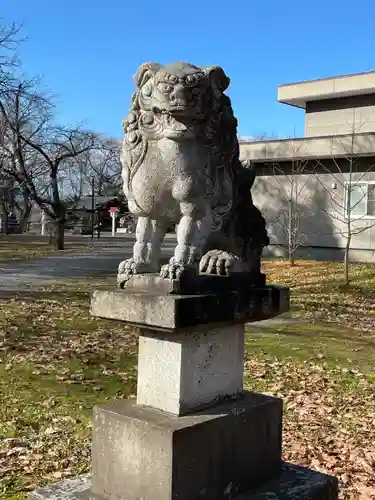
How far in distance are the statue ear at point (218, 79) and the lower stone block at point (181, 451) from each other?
6.02ft

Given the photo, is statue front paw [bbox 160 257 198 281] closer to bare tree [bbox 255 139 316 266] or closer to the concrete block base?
the concrete block base

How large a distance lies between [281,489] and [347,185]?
1779 centimetres

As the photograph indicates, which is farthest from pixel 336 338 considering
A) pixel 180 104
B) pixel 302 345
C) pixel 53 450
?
pixel 180 104

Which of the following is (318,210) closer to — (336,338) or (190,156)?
(336,338)

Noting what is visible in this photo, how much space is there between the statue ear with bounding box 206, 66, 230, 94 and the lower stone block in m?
1.84

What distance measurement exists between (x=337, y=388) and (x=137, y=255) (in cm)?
449

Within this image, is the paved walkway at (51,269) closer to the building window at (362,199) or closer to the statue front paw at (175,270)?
the building window at (362,199)

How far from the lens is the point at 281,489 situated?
3367 mm

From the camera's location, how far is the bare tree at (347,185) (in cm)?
2030

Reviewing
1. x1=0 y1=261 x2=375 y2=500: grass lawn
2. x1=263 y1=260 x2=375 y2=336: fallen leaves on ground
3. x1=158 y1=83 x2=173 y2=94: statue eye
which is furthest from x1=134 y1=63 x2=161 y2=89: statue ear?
x1=263 y1=260 x2=375 y2=336: fallen leaves on ground

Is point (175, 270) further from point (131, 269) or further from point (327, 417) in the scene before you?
point (327, 417)

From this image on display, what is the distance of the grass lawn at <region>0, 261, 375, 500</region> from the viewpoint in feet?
15.8

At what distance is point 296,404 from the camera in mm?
6363

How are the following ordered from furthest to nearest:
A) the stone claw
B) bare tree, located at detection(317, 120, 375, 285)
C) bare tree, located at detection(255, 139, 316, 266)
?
1. bare tree, located at detection(255, 139, 316, 266)
2. bare tree, located at detection(317, 120, 375, 285)
3. the stone claw
